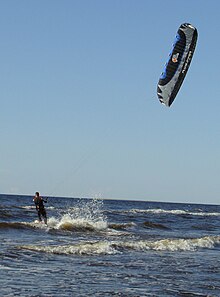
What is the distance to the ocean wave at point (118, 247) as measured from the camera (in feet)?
55.0

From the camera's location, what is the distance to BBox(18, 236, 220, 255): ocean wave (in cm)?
1675

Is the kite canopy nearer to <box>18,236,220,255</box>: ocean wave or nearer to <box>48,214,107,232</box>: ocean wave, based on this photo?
<box>18,236,220,255</box>: ocean wave

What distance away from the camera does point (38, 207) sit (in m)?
27.7

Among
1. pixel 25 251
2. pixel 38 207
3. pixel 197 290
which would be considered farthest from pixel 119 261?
pixel 38 207

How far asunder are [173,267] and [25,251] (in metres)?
4.49

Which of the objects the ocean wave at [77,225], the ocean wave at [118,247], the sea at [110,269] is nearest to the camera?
the sea at [110,269]

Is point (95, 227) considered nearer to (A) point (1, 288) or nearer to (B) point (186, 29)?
(B) point (186, 29)

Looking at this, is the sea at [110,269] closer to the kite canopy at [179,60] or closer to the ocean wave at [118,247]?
the ocean wave at [118,247]

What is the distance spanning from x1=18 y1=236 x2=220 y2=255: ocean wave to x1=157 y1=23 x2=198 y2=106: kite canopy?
539cm

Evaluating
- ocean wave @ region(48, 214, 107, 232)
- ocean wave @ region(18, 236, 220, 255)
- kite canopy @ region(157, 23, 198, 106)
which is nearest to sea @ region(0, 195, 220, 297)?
ocean wave @ region(18, 236, 220, 255)

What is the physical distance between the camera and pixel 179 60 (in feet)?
62.7

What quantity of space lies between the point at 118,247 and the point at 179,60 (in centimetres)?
683

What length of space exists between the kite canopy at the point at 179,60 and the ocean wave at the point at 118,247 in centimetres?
539

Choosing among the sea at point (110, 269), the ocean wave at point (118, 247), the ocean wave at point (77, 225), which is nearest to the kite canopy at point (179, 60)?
the ocean wave at point (118, 247)
